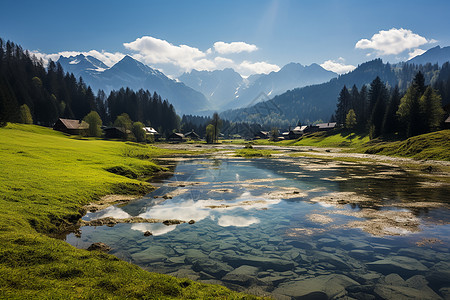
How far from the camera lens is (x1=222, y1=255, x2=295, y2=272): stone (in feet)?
38.3

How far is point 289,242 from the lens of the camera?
14617 millimetres

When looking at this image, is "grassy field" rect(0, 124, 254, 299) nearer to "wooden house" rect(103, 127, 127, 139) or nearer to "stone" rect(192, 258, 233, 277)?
"stone" rect(192, 258, 233, 277)

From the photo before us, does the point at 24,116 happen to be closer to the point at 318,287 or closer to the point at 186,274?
the point at 186,274

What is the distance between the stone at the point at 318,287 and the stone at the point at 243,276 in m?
1.20

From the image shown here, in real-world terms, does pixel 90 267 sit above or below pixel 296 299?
above

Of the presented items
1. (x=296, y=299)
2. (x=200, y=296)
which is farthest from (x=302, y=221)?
(x=200, y=296)

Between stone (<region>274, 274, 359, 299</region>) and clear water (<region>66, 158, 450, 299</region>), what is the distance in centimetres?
4

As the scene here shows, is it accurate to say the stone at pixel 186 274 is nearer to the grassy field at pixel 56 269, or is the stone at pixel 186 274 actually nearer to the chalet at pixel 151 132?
the grassy field at pixel 56 269

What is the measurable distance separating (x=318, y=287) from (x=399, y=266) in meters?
4.81

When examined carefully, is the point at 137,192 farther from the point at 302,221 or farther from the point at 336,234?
the point at 336,234

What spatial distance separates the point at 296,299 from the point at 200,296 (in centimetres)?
369

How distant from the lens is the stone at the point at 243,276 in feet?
34.2

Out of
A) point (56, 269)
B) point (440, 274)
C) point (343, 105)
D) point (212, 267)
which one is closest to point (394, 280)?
point (440, 274)

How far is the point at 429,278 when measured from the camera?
10.6 metres
